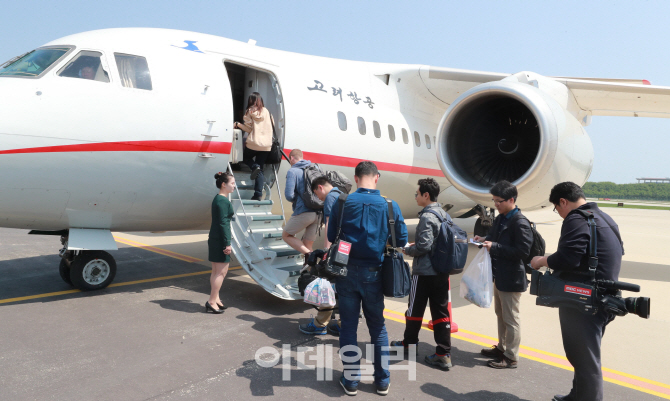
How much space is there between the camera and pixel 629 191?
89.6 metres

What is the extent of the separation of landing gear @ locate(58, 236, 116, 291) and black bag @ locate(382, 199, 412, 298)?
429 centimetres

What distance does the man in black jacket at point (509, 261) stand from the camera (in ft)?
13.0

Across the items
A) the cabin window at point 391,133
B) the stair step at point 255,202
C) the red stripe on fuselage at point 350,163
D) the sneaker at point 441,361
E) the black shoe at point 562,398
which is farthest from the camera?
the cabin window at point 391,133

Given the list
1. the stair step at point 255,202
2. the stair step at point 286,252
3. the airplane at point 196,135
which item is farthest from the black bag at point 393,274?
the stair step at point 255,202

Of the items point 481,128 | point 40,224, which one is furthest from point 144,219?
point 481,128

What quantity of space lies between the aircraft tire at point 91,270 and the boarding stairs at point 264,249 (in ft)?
5.73

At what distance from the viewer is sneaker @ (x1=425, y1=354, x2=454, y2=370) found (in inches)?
162

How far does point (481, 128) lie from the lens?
7.79 m

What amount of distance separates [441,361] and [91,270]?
15.0 ft

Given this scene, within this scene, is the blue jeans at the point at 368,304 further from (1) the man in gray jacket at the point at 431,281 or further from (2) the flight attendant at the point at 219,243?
(2) the flight attendant at the point at 219,243

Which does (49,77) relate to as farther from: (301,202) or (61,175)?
(301,202)

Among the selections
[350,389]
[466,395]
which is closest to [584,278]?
[466,395]

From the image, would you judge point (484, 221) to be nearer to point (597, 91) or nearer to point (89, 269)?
point (597, 91)

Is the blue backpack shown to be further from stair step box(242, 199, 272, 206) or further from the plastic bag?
stair step box(242, 199, 272, 206)
